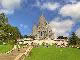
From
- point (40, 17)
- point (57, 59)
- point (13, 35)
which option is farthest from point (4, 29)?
point (57, 59)

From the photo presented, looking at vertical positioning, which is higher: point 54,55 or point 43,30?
point 43,30

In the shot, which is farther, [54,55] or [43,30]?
[43,30]

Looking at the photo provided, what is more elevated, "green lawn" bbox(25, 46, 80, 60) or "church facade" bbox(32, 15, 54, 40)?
"church facade" bbox(32, 15, 54, 40)

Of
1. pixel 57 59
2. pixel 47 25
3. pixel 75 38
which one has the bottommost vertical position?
pixel 57 59

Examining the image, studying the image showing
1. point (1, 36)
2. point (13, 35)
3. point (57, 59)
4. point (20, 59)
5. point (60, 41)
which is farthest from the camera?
point (60, 41)

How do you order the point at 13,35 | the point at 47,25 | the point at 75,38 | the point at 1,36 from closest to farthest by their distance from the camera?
1. the point at 1,36
2. the point at 75,38
3. the point at 13,35
4. the point at 47,25

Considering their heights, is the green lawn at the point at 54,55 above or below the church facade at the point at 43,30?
below

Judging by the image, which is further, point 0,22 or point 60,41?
point 60,41

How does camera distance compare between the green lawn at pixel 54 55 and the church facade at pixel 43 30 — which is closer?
the green lawn at pixel 54 55

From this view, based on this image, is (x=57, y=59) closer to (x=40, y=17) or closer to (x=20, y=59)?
(x=20, y=59)

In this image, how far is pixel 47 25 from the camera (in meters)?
127

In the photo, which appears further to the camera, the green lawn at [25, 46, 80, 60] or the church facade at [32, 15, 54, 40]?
the church facade at [32, 15, 54, 40]

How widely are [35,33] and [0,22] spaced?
133ft

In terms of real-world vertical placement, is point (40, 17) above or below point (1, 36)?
above
